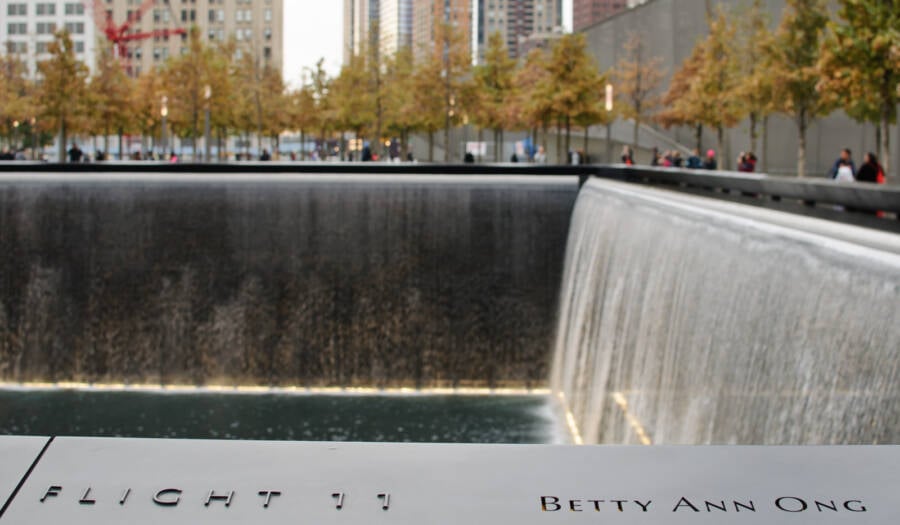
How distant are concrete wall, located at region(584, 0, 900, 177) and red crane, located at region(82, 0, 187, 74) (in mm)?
77636

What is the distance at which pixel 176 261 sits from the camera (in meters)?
19.3

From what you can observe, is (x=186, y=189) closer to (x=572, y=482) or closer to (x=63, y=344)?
(x=63, y=344)

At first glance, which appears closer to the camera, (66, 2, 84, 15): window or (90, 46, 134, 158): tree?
(90, 46, 134, 158): tree

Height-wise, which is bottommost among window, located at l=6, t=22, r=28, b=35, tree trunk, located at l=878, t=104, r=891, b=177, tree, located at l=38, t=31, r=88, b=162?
tree trunk, located at l=878, t=104, r=891, b=177

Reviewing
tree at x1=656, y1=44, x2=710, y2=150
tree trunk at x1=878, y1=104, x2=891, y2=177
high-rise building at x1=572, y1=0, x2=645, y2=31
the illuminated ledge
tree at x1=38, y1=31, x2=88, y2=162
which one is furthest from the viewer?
high-rise building at x1=572, y1=0, x2=645, y2=31

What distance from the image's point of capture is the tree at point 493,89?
48531 millimetres

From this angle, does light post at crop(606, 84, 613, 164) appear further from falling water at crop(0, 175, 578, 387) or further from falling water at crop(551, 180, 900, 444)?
falling water at crop(551, 180, 900, 444)

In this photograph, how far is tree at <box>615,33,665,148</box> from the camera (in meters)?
50.9

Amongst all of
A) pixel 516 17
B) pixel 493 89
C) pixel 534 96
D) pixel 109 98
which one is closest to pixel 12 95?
pixel 109 98

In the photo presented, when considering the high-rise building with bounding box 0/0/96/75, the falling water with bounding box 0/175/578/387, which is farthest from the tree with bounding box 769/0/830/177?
the high-rise building with bounding box 0/0/96/75

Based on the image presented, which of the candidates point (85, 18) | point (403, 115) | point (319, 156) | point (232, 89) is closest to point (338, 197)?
point (403, 115)

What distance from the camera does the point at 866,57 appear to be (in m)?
23.0

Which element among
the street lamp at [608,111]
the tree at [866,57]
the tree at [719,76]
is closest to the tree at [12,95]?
the street lamp at [608,111]

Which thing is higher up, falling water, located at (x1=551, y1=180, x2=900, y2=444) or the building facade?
the building facade
